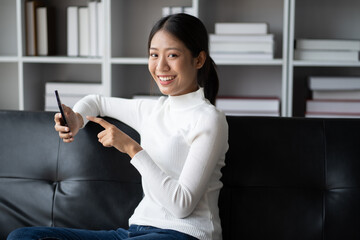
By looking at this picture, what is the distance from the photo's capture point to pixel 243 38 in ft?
8.31

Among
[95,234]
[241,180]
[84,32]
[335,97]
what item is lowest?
[95,234]

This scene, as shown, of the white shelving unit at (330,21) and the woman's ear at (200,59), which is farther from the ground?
the white shelving unit at (330,21)

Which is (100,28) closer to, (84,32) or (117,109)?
(84,32)

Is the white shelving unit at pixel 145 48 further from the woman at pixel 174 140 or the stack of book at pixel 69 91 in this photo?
the woman at pixel 174 140

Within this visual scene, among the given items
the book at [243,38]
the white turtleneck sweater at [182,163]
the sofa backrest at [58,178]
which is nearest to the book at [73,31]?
the book at [243,38]

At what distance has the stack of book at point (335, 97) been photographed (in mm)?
2549

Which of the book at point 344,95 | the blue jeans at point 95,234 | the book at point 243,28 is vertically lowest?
the blue jeans at point 95,234

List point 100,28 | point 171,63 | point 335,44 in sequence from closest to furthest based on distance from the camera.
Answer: point 171,63, point 335,44, point 100,28

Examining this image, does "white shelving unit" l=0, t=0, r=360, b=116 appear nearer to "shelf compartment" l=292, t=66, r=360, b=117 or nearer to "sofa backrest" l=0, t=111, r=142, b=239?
"shelf compartment" l=292, t=66, r=360, b=117

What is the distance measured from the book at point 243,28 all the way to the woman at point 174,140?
1022 mm

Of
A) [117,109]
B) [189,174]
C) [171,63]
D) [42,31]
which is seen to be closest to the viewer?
[189,174]

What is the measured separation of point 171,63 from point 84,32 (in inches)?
53.9

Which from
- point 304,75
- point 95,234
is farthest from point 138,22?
point 95,234

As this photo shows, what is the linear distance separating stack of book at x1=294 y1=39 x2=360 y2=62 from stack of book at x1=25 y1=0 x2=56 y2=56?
1341 millimetres
